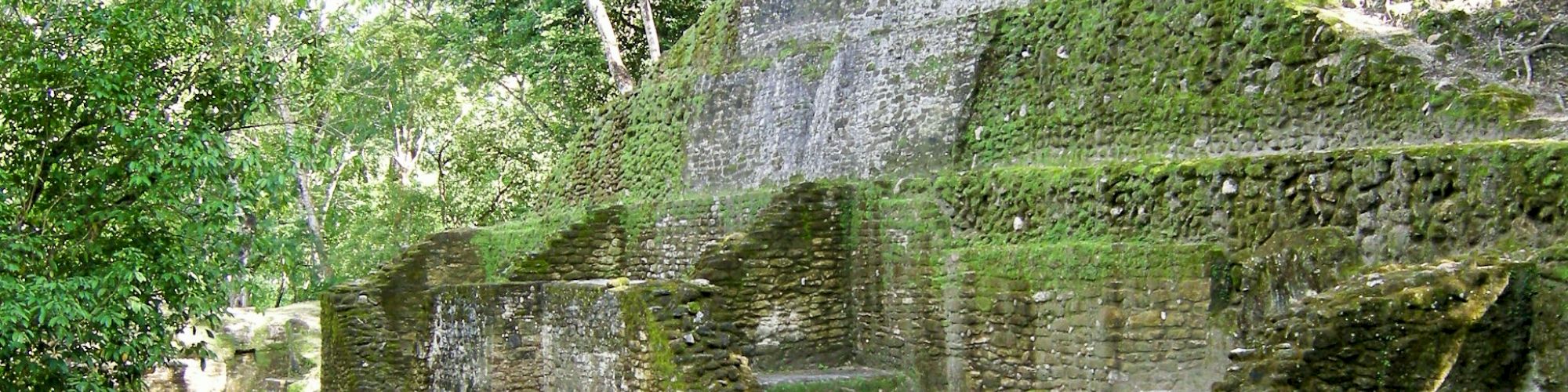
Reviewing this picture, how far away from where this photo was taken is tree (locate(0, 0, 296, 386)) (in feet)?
29.9

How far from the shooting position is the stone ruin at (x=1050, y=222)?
6.42 m

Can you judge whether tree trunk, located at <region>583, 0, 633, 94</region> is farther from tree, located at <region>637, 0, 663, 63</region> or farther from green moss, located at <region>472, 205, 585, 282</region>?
green moss, located at <region>472, 205, 585, 282</region>

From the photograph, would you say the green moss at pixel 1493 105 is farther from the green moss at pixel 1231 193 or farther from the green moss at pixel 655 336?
the green moss at pixel 655 336

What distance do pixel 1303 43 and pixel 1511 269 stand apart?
11.1 feet

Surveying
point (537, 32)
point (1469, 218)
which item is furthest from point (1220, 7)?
point (537, 32)

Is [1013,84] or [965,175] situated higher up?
[1013,84]

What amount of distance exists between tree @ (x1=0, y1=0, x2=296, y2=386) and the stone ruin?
294 cm

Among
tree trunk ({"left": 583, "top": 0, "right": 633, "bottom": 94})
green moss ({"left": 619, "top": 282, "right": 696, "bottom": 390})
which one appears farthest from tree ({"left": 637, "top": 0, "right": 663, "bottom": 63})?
green moss ({"left": 619, "top": 282, "right": 696, "bottom": 390})

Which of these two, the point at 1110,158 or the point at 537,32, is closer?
the point at 1110,158

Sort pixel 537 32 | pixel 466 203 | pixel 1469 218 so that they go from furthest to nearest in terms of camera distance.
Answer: pixel 466 203
pixel 537 32
pixel 1469 218

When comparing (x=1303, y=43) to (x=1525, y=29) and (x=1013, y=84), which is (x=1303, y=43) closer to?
(x=1525, y=29)

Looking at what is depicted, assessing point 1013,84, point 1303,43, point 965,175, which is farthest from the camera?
point 1013,84

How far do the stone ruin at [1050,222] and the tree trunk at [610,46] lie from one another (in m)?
3.13

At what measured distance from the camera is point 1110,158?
10203 millimetres
